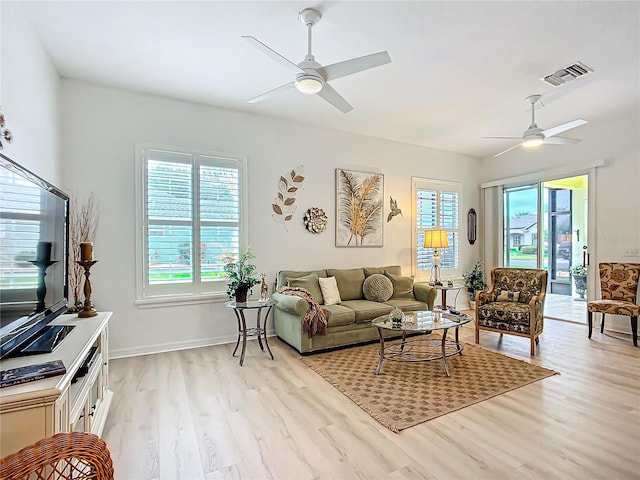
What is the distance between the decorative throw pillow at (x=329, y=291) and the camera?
4.55m

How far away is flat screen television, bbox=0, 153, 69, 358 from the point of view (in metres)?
1.59

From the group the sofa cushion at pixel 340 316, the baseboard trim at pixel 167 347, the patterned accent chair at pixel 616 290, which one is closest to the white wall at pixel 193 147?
the baseboard trim at pixel 167 347

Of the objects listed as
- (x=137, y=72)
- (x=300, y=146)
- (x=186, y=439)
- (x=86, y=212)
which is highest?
(x=137, y=72)

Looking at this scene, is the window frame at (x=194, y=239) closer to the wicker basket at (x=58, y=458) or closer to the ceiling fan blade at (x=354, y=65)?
the ceiling fan blade at (x=354, y=65)

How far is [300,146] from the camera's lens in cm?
504

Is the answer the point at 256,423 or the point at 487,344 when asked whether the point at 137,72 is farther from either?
the point at 487,344

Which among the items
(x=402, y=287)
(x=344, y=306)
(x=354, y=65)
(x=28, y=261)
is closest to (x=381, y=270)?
(x=402, y=287)

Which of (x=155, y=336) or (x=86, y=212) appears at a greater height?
(x=86, y=212)

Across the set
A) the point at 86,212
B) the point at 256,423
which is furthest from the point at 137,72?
the point at 256,423

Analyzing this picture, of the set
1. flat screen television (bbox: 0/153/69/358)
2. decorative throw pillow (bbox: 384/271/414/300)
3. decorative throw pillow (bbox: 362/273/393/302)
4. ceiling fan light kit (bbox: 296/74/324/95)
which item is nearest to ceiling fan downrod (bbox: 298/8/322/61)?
ceiling fan light kit (bbox: 296/74/324/95)

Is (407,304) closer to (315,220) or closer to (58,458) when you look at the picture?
(315,220)

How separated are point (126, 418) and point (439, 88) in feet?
14.2

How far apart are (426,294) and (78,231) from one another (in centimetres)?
434

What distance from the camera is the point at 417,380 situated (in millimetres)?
3186
